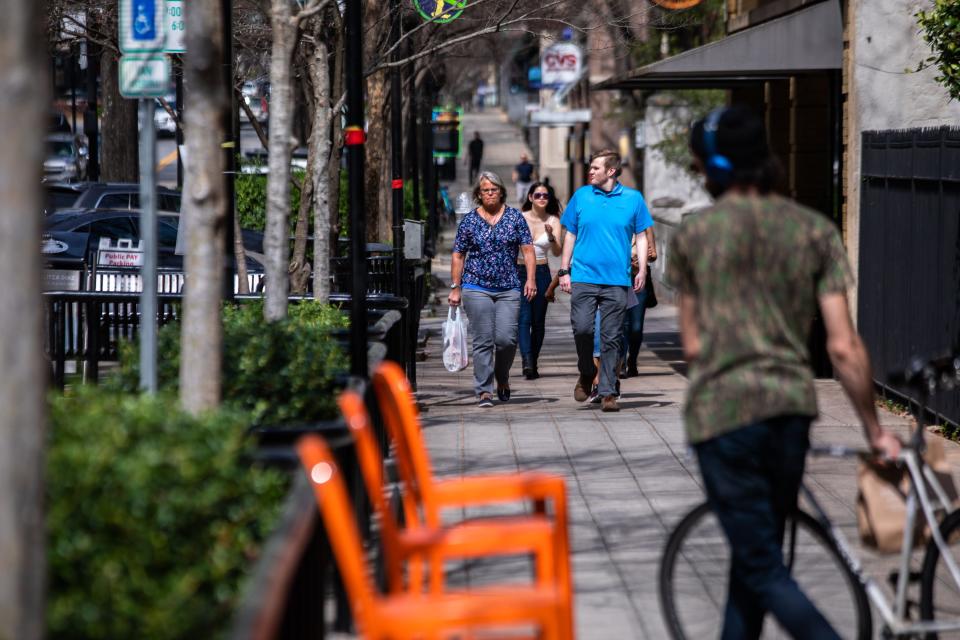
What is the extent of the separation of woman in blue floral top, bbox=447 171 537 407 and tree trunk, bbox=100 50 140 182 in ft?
65.1

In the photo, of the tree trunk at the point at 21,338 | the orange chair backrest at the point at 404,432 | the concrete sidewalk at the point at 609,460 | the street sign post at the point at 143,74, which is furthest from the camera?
the concrete sidewalk at the point at 609,460

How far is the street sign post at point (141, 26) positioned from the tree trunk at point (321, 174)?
4.86 metres

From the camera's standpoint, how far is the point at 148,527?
12.2 feet

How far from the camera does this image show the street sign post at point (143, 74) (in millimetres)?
6145

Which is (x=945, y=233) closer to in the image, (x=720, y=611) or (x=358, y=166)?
(x=358, y=166)

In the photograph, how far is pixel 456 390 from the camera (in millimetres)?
13922

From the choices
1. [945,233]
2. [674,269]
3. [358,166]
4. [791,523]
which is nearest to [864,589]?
[791,523]

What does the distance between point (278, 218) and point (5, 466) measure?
4710mm

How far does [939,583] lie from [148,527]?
8.69ft

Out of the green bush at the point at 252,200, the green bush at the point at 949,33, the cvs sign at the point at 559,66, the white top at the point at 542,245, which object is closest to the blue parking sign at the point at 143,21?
the green bush at the point at 949,33

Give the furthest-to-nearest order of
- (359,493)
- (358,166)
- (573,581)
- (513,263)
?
(513,263), (358,166), (573,581), (359,493)

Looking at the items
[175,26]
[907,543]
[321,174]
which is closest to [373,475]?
[907,543]

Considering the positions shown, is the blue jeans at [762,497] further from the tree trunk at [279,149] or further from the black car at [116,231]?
the black car at [116,231]

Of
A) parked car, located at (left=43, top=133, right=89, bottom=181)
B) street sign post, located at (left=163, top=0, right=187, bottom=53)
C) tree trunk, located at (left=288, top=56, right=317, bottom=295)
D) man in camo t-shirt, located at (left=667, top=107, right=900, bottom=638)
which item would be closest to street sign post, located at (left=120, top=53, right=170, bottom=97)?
man in camo t-shirt, located at (left=667, top=107, right=900, bottom=638)
